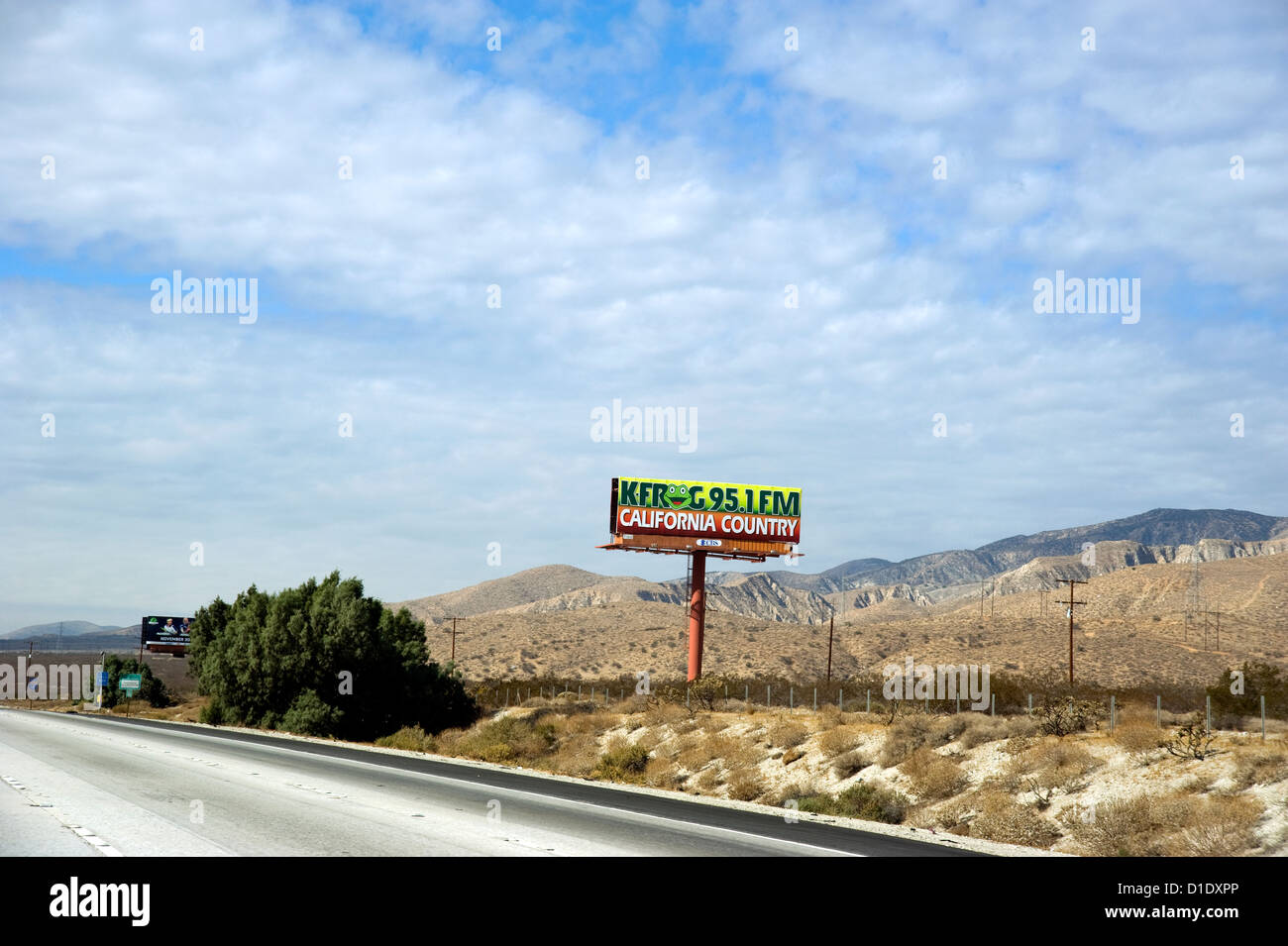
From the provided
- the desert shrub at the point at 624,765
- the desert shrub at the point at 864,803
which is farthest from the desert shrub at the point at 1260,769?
the desert shrub at the point at 624,765

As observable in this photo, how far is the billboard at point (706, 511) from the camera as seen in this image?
53062mm

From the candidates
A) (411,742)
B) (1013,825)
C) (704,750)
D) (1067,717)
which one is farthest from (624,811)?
(411,742)

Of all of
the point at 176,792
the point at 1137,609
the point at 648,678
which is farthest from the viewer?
the point at 1137,609

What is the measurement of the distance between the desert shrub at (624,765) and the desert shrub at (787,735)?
414 centimetres

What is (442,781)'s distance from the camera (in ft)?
76.4

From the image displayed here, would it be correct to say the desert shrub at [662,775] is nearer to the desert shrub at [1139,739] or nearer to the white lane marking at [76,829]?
the desert shrub at [1139,739]

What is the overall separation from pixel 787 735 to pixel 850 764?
164 inches

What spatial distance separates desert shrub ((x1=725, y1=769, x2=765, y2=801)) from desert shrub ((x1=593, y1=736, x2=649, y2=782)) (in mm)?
3005

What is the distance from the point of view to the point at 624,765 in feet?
106

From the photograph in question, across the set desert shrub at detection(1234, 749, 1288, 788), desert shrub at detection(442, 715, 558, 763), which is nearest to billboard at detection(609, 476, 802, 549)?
desert shrub at detection(442, 715, 558, 763)

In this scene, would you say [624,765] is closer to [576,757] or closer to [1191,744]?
[576,757]
